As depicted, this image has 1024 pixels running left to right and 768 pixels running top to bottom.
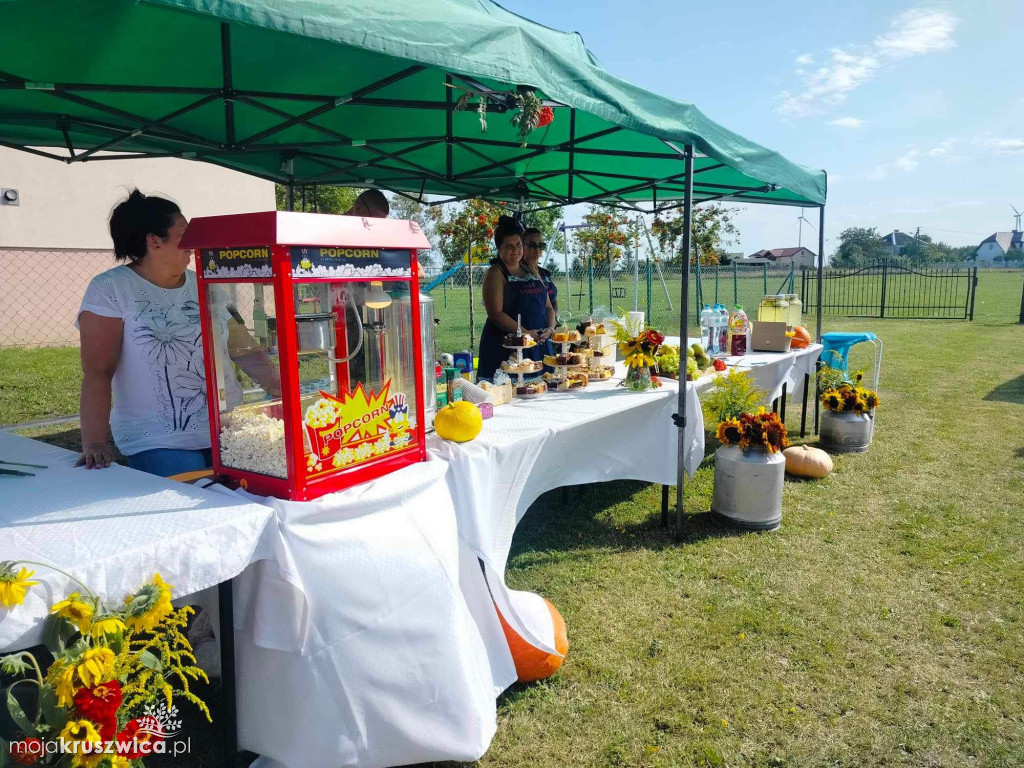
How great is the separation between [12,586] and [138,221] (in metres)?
1.41

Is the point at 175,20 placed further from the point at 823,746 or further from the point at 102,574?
the point at 823,746

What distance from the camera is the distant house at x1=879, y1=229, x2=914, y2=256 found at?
271ft

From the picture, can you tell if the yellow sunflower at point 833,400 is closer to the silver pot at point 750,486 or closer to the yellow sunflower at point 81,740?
the silver pot at point 750,486

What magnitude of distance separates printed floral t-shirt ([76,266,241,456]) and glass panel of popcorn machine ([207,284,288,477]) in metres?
0.50

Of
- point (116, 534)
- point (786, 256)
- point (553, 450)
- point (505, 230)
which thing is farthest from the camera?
point (786, 256)

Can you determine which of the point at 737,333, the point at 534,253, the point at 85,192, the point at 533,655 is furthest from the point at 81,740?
the point at 85,192

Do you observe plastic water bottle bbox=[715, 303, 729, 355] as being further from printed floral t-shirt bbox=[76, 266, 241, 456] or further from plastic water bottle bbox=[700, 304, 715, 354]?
printed floral t-shirt bbox=[76, 266, 241, 456]

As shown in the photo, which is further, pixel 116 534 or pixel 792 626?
pixel 792 626

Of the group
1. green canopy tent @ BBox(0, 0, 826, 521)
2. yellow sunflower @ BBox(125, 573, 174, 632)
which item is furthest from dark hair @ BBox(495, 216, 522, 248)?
yellow sunflower @ BBox(125, 573, 174, 632)

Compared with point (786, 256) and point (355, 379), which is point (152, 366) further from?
point (786, 256)

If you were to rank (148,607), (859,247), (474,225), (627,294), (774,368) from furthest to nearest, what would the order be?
1. (859,247)
2. (627,294)
3. (474,225)
4. (774,368)
5. (148,607)

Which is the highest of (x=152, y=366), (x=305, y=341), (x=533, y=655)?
(x=305, y=341)

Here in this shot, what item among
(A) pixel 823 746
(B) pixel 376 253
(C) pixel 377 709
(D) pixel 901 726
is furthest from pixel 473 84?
(D) pixel 901 726

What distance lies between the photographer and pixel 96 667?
1.22 m
